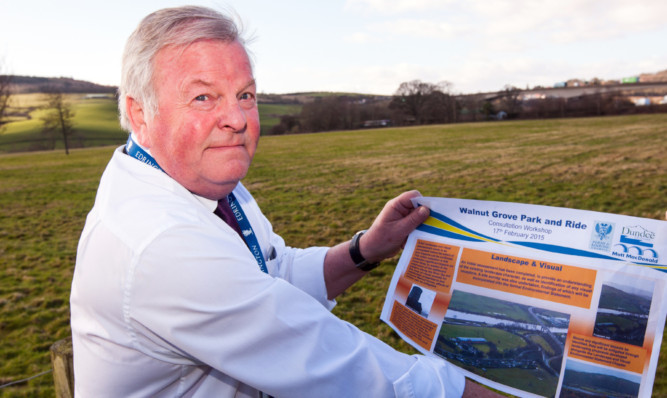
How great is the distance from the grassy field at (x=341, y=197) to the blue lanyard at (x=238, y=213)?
3609 mm

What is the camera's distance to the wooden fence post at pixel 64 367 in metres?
2.05

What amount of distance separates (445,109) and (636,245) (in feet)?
260

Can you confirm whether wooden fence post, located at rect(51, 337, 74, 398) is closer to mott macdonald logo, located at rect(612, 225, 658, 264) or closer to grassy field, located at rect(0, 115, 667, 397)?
mott macdonald logo, located at rect(612, 225, 658, 264)

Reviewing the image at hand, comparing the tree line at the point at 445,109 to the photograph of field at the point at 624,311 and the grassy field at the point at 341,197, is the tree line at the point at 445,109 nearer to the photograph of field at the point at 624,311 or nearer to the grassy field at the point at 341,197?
the grassy field at the point at 341,197

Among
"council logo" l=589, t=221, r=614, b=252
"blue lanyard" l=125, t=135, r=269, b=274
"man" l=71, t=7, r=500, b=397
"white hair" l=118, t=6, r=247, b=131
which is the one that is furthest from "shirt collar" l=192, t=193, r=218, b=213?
"council logo" l=589, t=221, r=614, b=252

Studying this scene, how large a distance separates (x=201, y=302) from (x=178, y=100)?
68 cm

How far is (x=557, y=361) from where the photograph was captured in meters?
1.54

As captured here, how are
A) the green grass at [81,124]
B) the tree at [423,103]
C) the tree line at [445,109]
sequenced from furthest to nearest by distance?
the tree at [423,103] < the green grass at [81,124] < the tree line at [445,109]

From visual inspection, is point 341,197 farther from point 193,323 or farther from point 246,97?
point 193,323

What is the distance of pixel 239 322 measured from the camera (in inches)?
48.6

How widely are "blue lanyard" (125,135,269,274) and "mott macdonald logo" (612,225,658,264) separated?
1234 millimetres

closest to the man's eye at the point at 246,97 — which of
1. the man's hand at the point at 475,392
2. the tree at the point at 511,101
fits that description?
the man's hand at the point at 475,392

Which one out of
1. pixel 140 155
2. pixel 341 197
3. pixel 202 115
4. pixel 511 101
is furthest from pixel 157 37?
pixel 511 101

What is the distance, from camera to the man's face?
1.50 m
